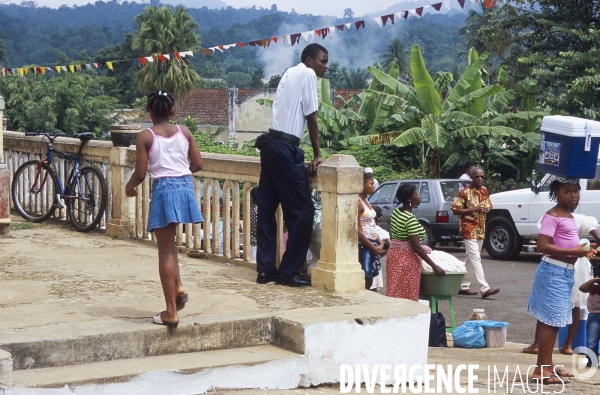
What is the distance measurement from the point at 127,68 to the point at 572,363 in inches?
2614

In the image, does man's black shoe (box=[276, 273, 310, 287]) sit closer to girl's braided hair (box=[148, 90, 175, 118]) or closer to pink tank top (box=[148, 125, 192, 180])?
pink tank top (box=[148, 125, 192, 180])

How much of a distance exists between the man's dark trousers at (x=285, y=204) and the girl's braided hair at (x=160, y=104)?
1265 millimetres

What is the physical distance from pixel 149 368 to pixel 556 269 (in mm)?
3011

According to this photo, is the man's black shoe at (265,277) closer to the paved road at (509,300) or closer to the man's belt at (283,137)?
the man's belt at (283,137)

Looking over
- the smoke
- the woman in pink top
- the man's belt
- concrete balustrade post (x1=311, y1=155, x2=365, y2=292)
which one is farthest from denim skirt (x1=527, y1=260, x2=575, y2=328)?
the smoke

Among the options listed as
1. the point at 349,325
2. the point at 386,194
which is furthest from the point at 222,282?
the point at 386,194

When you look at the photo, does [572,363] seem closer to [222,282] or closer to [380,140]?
[222,282]

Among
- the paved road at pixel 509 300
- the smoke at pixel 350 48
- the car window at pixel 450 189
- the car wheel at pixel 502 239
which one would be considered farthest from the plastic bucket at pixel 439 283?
the smoke at pixel 350 48

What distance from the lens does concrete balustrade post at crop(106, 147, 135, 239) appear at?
9.46 m

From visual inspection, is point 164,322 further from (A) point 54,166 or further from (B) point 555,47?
(B) point 555,47

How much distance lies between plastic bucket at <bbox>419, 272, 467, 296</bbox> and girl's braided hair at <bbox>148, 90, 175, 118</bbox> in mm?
3794

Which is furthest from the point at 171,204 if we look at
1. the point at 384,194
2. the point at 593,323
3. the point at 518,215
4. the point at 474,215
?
the point at 384,194

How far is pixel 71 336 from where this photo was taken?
5.20m

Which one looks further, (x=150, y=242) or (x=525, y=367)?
(x=150, y=242)
